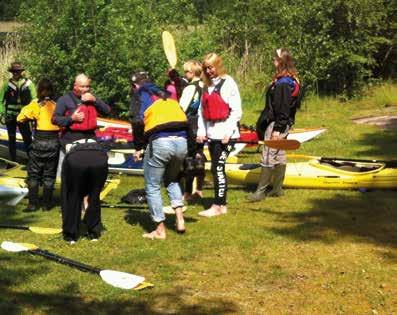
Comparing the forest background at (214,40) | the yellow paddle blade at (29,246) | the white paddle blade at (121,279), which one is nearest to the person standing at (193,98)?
the yellow paddle blade at (29,246)

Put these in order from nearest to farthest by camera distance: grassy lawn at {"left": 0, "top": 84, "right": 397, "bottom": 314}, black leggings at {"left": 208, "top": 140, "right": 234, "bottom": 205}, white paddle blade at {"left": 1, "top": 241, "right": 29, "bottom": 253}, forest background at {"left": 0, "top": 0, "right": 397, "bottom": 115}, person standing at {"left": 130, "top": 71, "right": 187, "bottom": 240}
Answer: grassy lawn at {"left": 0, "top": 84, "right": 397, "bottom": 314}, white paddle blade at {"left": 1, "top": 241, "right": 29, "bottom": 253}, person standing at {"left": 130, "top": 71, "right": 187, "bottom": 240}, black leggings at {"left": 208, "top": 140, "right": 234, "bottom": 205}, forest background at {"left": 0, "top": 0, "right": 397, "bottom": 115}

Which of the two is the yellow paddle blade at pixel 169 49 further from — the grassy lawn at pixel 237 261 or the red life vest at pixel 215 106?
the grassy lawn at pixel 237 261

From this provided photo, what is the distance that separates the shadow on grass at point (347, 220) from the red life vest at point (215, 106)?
52.5 inches

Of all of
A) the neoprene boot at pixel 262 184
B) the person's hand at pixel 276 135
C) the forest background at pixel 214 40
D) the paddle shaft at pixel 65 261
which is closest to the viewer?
the paddle shaft at pixel 65 261

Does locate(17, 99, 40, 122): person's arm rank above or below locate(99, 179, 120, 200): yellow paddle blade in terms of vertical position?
above

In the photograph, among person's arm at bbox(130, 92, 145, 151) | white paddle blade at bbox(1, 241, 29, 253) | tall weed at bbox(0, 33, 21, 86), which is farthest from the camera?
tall weed at bbox(0, 33, 21, 86)

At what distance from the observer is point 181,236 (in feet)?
20.7

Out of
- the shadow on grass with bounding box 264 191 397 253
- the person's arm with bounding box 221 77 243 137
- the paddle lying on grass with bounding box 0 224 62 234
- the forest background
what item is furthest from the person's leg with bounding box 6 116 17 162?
the shadow on grass with bounding box 264 191 397 253

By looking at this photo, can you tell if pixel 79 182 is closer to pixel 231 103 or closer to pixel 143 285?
pixel 143 285

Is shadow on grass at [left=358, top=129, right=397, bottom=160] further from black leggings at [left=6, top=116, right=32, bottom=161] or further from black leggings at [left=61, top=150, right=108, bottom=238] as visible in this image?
black leggings at [left=61, top=150, right=108, bottom=238]

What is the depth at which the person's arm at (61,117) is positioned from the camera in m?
6.07

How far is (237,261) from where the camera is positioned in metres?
5.59

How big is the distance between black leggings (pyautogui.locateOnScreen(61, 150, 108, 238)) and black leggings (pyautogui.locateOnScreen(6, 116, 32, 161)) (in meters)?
4.19

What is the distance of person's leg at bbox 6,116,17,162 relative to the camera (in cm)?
1004
